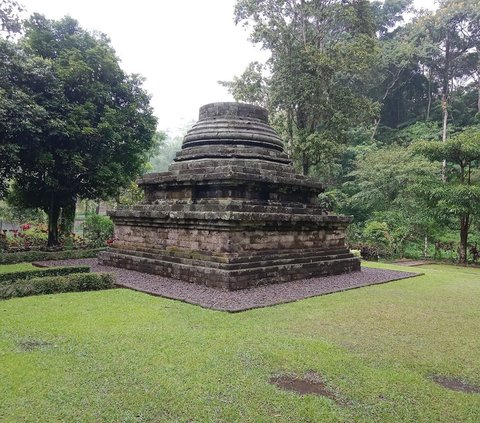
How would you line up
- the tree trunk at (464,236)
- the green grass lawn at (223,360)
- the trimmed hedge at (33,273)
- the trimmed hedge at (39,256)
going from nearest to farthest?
1. the green grass lawn at (223,360)
2. the trimmed hedge at (33,273)
3. the trimmed hedge at (39,256)
4. the tree trunk at (464,236)

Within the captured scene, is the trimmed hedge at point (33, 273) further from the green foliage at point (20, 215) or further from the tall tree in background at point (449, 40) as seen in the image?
the tall tree in background at point (449, 40)

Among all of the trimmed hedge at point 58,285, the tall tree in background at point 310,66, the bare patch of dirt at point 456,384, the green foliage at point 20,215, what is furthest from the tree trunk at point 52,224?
the bare patch of dirt at point 456,384

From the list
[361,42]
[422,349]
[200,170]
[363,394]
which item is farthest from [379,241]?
[363,394]

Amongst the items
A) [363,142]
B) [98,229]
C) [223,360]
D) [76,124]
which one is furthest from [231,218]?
[363,142]

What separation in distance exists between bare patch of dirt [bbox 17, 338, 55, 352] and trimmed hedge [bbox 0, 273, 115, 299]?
2.41 meters

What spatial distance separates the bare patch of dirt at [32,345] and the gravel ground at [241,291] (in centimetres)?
238

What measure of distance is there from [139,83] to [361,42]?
981cm

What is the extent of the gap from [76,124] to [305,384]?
11937 millimetres

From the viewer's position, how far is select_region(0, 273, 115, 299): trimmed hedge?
6.61 m

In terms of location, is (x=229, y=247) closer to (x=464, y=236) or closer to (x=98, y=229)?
(x=98, y=229)

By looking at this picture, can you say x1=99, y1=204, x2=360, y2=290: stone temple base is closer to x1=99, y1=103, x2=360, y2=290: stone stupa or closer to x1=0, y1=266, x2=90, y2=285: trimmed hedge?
x1=99, y1=103, x2=360, y2=290: stone stupa

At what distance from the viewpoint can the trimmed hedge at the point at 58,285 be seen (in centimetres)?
661

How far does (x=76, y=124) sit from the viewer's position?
13.2m

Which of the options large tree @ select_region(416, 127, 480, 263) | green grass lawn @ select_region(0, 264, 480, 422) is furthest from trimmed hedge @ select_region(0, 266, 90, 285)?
large tree @ select_region(416, 127, 480, 263)
